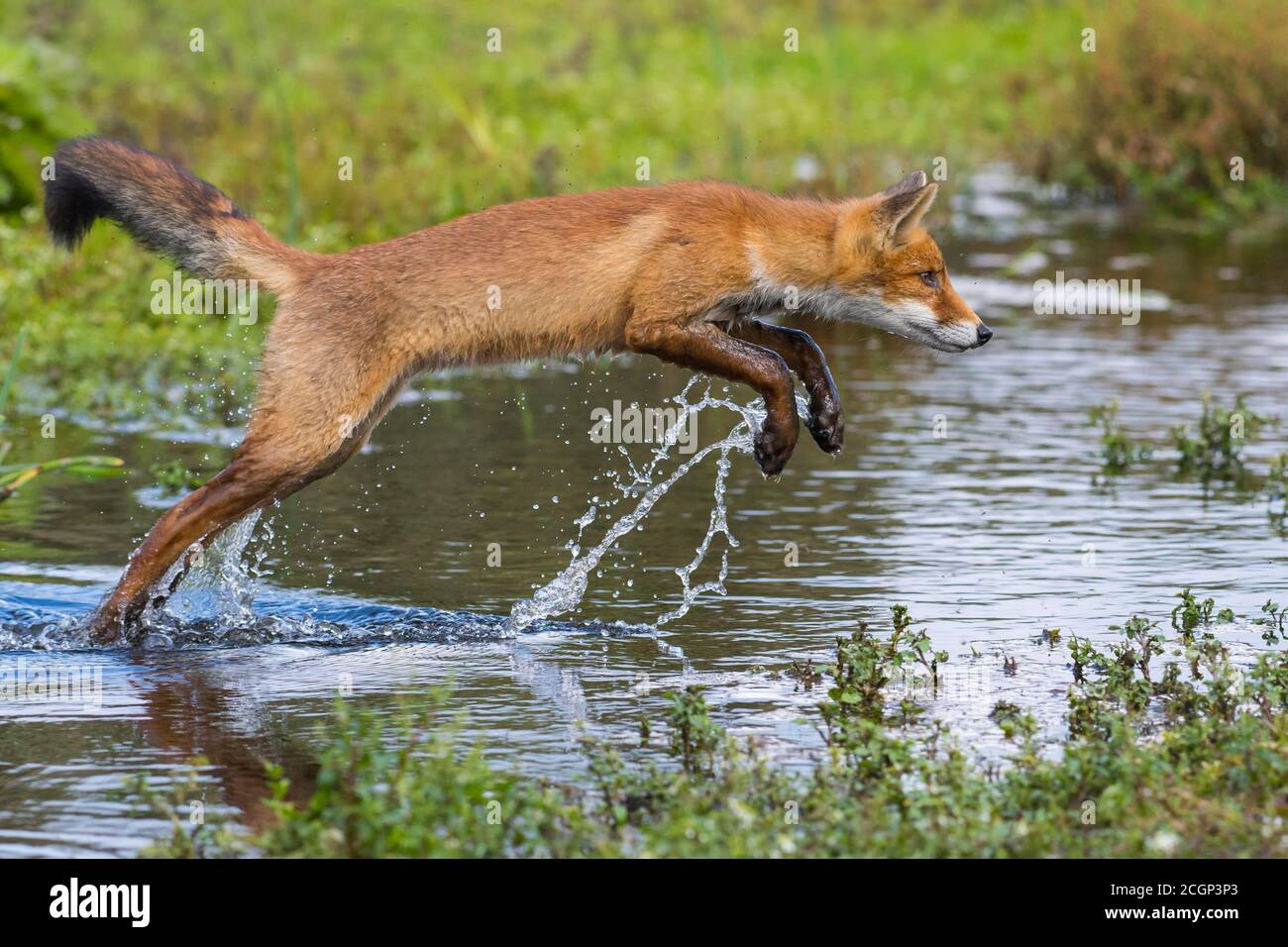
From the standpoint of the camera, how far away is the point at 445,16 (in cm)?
2455

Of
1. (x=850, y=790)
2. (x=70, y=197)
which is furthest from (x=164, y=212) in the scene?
(x=850, y=790)

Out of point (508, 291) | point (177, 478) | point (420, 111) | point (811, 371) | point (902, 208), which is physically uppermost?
point (420, 111)

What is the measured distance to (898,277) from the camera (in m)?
7.64

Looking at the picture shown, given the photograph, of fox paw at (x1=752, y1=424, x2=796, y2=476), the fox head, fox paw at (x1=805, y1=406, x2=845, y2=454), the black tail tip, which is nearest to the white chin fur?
the fox head

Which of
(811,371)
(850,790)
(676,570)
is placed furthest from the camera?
(676,570)

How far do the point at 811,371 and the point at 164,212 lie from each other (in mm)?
2552

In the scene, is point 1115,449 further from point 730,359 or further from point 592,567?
point 730,359

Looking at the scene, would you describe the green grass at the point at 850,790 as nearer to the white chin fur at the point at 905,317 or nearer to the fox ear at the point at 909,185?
the white chin fur at the point at 905,317

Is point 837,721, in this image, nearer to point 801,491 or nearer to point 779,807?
point 779,807

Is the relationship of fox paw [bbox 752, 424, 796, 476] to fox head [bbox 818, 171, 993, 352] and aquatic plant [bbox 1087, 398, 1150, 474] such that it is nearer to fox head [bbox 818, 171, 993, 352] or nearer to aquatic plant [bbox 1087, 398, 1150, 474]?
fox head [bbox 818, 171, 993, 352]

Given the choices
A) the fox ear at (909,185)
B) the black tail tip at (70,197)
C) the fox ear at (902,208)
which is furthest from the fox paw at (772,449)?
the black tail tip at (70,197)

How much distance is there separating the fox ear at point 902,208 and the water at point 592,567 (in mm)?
1030

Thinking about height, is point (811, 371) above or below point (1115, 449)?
above
